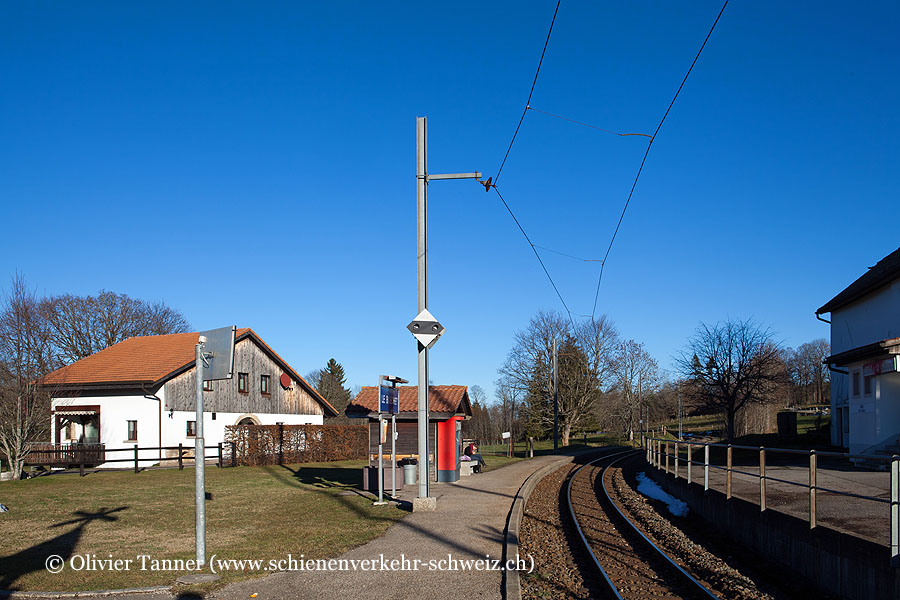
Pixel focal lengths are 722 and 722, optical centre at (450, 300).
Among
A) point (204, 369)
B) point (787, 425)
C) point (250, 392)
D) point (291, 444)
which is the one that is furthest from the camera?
point (787, 425)

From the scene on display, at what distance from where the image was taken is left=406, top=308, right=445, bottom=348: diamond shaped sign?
46.7 feet

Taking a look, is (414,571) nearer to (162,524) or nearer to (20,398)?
(162,524)

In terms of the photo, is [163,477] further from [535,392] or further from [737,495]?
[535,392]

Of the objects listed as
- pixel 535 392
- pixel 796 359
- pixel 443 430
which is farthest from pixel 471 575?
pixel 796 359

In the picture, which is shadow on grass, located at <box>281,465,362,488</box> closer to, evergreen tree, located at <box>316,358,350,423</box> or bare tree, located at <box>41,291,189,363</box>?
bare tree, located at <box>41,291,189,363</box>

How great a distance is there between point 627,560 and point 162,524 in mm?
8041

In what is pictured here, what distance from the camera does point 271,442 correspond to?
32688 millimetres

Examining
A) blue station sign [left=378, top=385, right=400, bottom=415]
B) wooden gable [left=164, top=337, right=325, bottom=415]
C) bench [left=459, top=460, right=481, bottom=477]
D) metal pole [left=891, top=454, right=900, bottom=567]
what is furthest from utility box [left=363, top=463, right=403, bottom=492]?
wooden gable [left=164, top=337, right=325, bottom=415]

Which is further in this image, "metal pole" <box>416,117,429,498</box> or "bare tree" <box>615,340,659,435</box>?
"bare tree" <box>615,340,659,435</box>

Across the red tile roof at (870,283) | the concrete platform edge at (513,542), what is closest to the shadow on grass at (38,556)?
the concrete platform edge at (513,542)

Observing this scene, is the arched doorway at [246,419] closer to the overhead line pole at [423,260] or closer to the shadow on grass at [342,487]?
the shadow on grass at [342,487]

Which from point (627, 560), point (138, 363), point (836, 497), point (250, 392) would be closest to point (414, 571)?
point (627, 560)

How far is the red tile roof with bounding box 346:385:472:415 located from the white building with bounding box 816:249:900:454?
11387 millimetres

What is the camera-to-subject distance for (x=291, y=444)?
34.1 m
